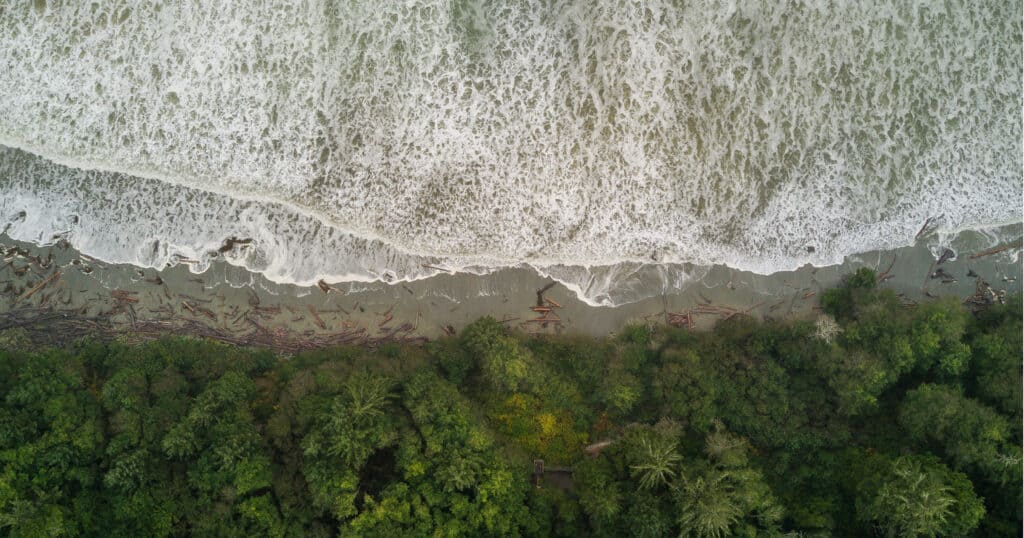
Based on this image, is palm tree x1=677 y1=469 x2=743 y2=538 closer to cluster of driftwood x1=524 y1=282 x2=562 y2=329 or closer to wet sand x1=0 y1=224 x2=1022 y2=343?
wet sand x1=0 y1=224 x2=1022 y2=343

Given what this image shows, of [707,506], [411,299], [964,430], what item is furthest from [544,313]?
[964,430]

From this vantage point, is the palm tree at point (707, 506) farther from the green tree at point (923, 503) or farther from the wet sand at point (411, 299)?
the wet sand at point (411, 299)

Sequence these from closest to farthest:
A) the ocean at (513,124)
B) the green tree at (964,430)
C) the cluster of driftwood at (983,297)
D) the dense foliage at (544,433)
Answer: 1. the dense foliage at (544,433)
2. the green tree at (964,430)
3. the cluster of driftwood at (983,297)
4. the ocean at (513,124)

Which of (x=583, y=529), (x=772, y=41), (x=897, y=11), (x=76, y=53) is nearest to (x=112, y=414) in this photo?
(x=76, y=53)

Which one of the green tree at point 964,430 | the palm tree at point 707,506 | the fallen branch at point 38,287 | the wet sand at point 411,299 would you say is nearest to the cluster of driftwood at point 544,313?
the wet sand at point 411,299

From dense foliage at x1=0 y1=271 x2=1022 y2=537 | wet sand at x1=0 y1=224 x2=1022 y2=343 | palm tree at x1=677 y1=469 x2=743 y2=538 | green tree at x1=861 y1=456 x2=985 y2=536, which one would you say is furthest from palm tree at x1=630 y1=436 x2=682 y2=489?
green tree at x1=861 y1=456 x2=985 y2=536

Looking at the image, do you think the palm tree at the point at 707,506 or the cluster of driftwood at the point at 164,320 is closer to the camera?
the palm tree at the point at 707,506

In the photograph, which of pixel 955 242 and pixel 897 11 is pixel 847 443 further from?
pixel 897 11
